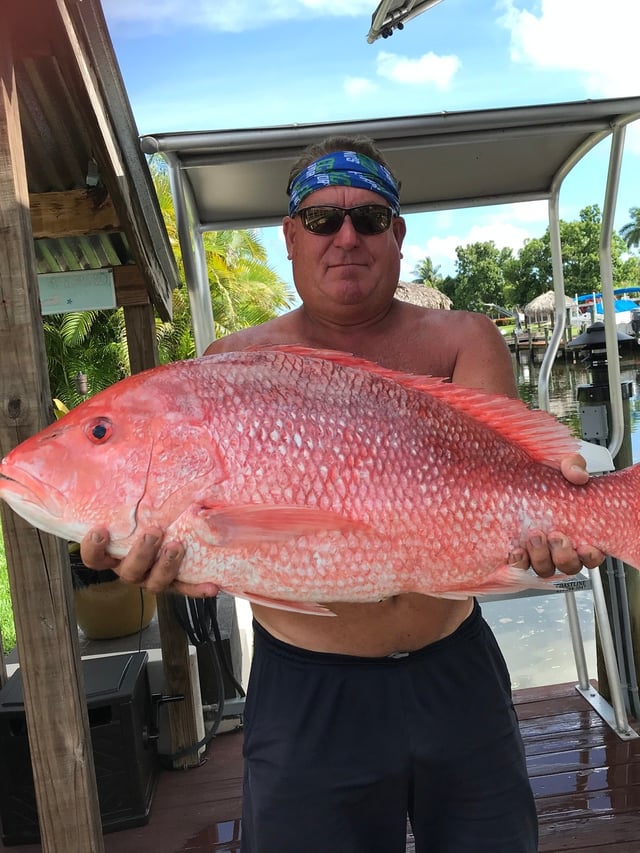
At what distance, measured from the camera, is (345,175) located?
192 cm

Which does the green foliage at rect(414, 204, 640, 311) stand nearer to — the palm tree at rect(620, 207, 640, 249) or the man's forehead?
the palm tree at rect(620, 207, 640, 249)

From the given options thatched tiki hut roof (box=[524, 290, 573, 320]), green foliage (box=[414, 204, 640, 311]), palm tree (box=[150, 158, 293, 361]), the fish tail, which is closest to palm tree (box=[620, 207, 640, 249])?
green foliage (box=[414, 204, 640, 311])

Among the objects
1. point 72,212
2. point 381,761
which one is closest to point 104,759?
point 381,761

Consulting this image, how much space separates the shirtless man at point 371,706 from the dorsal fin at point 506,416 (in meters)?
0.28

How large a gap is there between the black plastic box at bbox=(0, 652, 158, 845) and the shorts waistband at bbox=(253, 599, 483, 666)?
1602mm

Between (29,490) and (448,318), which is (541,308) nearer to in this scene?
(448,318)

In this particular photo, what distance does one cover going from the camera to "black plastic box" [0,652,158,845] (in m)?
3.03

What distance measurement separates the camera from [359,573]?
1.46 metres

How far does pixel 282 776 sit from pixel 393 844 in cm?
37

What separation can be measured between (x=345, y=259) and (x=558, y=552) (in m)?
1.02

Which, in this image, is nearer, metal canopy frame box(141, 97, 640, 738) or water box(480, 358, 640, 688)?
metal canopy frame box(141, 97, 640, 738)

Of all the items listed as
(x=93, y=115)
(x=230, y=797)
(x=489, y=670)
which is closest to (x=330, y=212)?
(x=93, y=115)

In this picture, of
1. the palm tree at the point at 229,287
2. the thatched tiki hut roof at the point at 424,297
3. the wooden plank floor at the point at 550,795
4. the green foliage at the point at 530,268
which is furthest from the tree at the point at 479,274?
the wooden plank floor at the point at 550,795

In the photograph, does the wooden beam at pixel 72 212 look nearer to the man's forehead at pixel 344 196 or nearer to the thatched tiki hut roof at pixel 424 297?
the man's forehead at pixel 344 196
